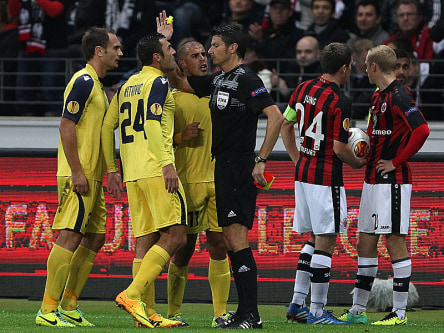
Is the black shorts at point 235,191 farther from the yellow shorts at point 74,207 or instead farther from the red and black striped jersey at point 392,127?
the red and black striped jersey at point 392,127

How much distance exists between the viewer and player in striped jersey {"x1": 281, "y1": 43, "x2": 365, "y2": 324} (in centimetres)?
693

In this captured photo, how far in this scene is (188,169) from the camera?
23.2 feet

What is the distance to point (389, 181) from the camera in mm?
7035

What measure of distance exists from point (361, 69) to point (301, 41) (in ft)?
2.93

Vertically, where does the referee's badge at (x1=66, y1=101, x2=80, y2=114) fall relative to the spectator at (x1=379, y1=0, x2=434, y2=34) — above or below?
below

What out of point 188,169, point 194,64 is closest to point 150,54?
point 194,64

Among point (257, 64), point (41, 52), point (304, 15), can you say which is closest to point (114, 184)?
point (257, 64)

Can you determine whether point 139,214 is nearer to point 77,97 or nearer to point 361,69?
point 77,97

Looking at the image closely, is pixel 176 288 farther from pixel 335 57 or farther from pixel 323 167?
pixel 335 57

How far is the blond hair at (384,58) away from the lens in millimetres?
7098

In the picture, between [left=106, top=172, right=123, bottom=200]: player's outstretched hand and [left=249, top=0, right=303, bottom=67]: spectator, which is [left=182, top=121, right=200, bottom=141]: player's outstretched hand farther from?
[left=249, top=0, right=303, bottom=67]: spectator

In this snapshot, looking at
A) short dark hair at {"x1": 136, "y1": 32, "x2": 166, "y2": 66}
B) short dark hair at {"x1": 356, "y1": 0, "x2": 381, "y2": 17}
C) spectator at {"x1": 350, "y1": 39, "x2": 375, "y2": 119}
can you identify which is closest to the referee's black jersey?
short dark hair at {"x1": 136, "y1": 32, "x2": 166, "y2": 66}

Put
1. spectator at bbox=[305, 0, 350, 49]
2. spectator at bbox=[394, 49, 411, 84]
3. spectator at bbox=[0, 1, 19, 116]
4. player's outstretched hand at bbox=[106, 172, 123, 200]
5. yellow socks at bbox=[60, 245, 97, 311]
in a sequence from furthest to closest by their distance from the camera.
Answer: spectator at bbox=[0, 1, 19, 116] < spectator at bbox=[305, 0, 350, 49] < spectator at bbox=[394, 49, 411, 84] < yellow socks at bbox=[60, 245, 97, 311] < player's outstretched hand at bbox=[106, 172, 123, 200]

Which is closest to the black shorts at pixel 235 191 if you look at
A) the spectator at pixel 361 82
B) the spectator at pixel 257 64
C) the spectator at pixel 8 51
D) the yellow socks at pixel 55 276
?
the yellow socks at pixel 55 276
